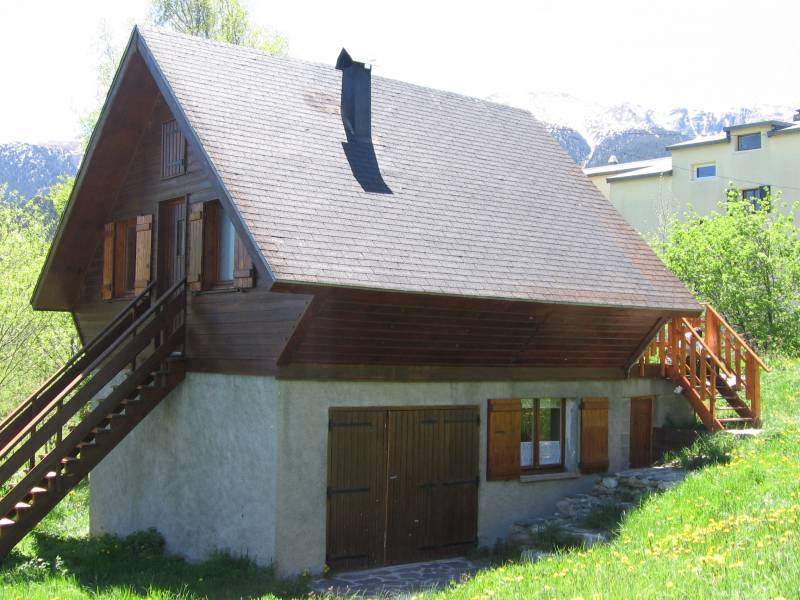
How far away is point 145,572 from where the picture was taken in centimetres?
1238

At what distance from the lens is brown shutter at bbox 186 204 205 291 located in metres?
13.9

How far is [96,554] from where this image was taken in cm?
1339

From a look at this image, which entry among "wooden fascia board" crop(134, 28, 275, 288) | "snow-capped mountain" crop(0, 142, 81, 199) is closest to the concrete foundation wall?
"wooden fascia board" crop(134, 28, 275, 288)

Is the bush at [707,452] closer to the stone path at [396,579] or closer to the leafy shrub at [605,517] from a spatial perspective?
the leafy shrub at [605,517]

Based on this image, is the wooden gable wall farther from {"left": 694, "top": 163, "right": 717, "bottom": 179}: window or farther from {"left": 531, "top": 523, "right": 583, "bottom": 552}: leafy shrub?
{"left": 694, "top": 163, "right": 717, "bottom": 179}: window

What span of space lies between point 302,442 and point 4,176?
416ft

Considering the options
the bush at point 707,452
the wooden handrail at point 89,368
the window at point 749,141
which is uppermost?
the window at point 749,141

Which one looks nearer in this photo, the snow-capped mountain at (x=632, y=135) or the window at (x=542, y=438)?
the window at (x=542, y=438)

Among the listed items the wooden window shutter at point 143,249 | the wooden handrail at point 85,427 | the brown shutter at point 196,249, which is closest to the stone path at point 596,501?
the wooden handrail at point 85,427

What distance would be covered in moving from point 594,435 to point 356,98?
671 cm

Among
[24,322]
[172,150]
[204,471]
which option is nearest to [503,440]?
[204,471]

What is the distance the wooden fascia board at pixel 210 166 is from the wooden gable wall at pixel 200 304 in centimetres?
17

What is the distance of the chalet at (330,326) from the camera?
487 inches

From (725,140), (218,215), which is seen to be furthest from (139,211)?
(725,140)
